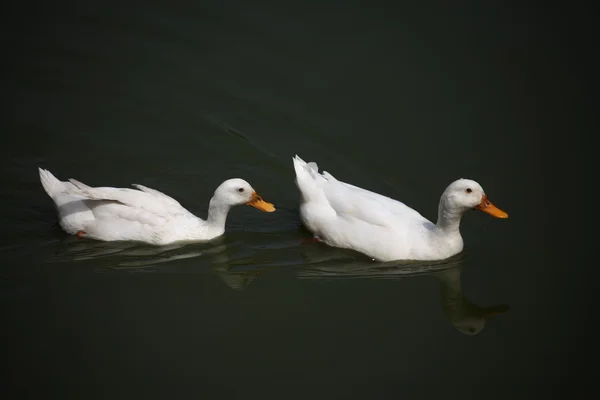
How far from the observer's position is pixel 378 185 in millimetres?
9672

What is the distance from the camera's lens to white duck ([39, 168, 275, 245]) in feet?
25.3

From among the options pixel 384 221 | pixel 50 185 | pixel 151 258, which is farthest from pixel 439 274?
pixel 50 185

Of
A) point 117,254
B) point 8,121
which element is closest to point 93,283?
point 117,254

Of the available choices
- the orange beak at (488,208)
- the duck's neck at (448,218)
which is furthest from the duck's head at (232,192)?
the orange beak at (488,208)

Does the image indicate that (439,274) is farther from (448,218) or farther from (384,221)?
(384,221)

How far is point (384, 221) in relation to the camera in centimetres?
781

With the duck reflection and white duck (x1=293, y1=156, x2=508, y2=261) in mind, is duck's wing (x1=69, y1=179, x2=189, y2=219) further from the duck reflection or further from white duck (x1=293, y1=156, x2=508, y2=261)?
white duck (x1=293, y1=156, x2=508, y2=261)

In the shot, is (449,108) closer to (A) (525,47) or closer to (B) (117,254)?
(A) (525,47)

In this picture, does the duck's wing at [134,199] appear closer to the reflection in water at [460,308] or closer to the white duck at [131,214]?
the white duck at [131,214]

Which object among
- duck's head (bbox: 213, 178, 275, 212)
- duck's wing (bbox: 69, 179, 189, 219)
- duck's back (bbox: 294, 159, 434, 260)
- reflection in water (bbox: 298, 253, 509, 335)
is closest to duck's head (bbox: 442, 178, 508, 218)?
duck's back (bbox: 294, 159, 434, 260)

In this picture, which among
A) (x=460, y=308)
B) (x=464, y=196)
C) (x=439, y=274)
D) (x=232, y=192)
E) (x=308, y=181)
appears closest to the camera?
(x=460, y=308)

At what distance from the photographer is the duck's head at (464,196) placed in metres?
7.46

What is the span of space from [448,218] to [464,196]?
331mm

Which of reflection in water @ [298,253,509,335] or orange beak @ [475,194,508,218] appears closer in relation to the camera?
reflection in water @ [298,253,509,335]
